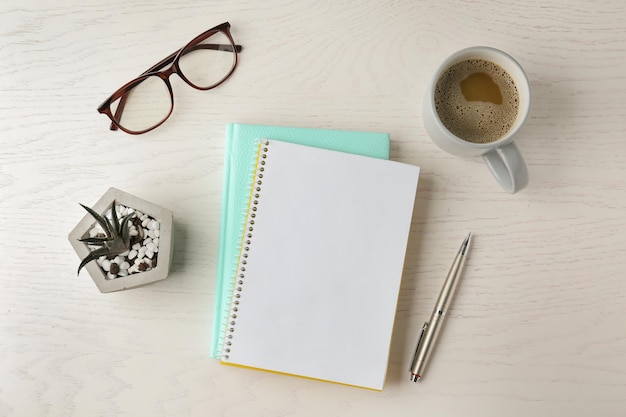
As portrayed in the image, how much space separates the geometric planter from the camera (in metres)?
0.61

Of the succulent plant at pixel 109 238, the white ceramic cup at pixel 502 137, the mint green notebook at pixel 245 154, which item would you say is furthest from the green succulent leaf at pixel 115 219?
the white ceramic cup at pixel 502 137

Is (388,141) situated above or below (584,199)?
above

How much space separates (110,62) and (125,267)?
0.26 m

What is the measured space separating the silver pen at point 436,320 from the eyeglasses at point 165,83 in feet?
1.20

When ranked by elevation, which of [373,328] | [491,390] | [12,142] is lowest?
[491,390]

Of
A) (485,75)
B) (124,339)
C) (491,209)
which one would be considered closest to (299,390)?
(124,339)

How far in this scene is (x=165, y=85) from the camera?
688mm

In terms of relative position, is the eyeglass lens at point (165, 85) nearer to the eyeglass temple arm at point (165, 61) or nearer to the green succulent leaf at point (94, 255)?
the eyeglass temple arm at point (165, 61)

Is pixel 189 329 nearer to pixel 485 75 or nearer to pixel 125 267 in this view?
pixel 125 267

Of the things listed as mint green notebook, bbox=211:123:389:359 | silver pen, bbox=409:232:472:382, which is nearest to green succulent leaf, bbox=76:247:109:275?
mint green notebook, bbox=211:123:389:359

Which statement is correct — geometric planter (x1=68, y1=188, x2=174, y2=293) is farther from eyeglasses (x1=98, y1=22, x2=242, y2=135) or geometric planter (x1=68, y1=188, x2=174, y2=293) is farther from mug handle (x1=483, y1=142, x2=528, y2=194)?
mug handle (x1=483, y1=142, x2=528, y2=194)

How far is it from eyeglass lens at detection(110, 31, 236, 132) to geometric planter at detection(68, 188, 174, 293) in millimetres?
117

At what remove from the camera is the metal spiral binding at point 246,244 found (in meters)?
0.64

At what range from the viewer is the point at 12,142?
687 millimetres
